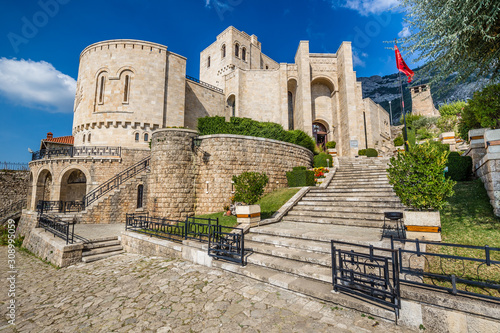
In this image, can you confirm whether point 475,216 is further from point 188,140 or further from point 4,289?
point 4,289

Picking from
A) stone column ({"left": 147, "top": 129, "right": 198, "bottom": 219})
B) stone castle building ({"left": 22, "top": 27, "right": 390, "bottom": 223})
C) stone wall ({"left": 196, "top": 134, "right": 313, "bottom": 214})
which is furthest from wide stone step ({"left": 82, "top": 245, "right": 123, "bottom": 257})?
stone wall ({"left": 196, "top": 134, "right": 313, "bottom": 214})

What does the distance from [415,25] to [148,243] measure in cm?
1090

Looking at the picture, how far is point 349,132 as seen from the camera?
2242cm

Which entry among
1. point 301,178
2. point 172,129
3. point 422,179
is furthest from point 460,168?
point 172,129

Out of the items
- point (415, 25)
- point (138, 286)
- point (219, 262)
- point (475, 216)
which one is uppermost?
point (415, 25)

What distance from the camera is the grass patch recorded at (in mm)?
3600

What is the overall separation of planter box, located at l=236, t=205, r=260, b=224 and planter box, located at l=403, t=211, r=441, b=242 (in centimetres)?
486

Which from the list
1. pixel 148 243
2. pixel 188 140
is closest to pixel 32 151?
pixel 188 140

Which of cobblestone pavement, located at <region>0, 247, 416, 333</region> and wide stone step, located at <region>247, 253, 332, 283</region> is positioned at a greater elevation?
wide stone step, located at <region>247, 253, 332, 283</region>

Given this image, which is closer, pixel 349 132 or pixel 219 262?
pixel 219 262

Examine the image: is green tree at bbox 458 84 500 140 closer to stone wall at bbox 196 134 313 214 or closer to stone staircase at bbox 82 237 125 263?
stone wall at bbox 196 134 313 214

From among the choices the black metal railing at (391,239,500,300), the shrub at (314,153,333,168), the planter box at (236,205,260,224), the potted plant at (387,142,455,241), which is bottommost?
the black metal railing at (391,239,500,300)

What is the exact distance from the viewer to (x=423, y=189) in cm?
507

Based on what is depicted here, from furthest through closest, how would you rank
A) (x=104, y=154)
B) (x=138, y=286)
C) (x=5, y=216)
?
(x=5, y=216), (x=104, y=154), (x=138, y=286)
